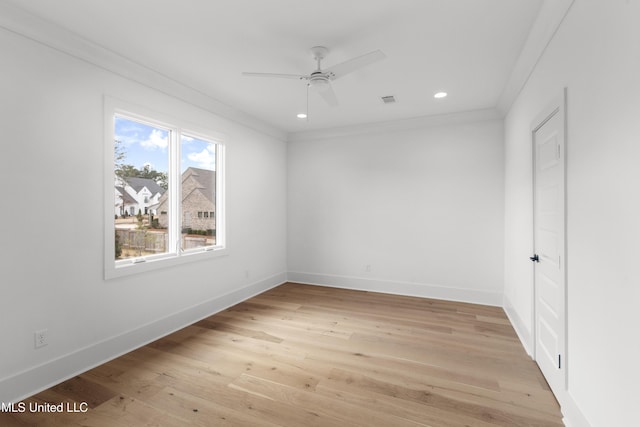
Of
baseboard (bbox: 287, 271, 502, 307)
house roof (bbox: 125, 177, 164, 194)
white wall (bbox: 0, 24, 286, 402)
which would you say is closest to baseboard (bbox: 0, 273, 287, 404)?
white wall (bbox: 0, 24, 286, 402)

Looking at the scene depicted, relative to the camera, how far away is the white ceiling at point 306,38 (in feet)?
A: 6.77

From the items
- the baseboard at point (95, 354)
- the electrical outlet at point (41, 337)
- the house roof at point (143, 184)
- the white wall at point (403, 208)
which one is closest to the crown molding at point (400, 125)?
the white wall at point (403, 208)

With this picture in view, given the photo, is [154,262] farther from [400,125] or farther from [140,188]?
[400,125]

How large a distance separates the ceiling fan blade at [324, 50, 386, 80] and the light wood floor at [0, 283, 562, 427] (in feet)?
8.14

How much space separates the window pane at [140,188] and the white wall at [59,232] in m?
0.24

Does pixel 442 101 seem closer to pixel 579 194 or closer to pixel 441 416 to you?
pixel 579 194

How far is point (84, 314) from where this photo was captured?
98.3 inches

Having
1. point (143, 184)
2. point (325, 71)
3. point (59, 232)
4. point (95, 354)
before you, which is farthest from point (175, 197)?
point (325, 71)

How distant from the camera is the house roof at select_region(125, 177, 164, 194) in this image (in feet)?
9.88

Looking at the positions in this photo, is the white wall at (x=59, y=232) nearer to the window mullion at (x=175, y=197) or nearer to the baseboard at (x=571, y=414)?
the window mullion at (x=175, y=197)

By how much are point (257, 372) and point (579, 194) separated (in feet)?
8.57

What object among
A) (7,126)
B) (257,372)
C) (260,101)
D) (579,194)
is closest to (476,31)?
(579,194)

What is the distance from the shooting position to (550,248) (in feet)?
7.48

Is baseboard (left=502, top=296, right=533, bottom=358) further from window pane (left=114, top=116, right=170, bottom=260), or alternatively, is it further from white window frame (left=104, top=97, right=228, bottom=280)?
window pane (left=114, top=116, right=170, bottom=260)
